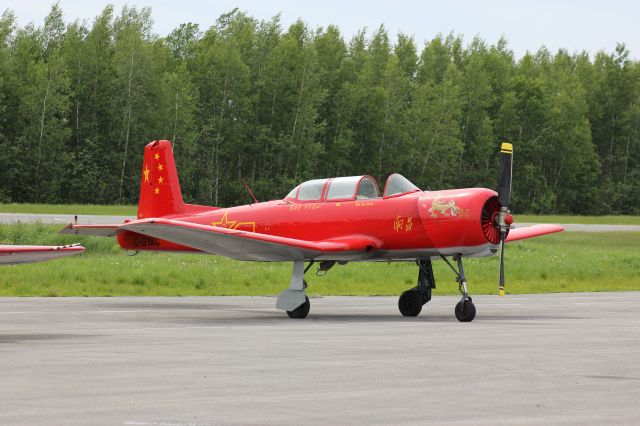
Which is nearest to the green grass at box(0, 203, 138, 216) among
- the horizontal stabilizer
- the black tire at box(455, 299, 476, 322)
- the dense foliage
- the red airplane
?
the dense foliage

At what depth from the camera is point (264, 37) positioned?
311 ft

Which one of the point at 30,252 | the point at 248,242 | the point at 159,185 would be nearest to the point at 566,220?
the point at 159,185

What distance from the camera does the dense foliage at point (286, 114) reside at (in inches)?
3187

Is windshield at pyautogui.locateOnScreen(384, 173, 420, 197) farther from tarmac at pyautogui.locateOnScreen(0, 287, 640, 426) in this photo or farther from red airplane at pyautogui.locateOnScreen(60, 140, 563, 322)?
tarmac at pyautogui.locateOnScreen(0, 287, 640, 426)

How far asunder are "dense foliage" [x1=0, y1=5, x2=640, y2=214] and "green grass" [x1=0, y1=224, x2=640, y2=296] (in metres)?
42.8

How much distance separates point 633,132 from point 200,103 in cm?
4871

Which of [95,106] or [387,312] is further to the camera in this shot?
[95,106]

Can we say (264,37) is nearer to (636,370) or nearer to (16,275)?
(16,275)

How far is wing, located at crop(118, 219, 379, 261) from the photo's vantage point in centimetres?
1902

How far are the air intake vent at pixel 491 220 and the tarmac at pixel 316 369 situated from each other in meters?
1.41

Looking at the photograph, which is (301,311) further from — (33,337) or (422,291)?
(33,337)

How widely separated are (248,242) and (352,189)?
236 centimetres

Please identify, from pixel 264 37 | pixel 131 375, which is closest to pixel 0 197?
pixel 264 37

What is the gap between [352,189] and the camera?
67.6 feet
